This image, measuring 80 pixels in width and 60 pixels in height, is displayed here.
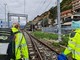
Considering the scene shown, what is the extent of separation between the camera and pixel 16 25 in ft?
21.7

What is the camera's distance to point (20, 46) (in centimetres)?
645

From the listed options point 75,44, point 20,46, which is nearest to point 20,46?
point 20,46

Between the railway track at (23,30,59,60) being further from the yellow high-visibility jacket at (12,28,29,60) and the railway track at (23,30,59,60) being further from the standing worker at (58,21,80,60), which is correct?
the standing worker at (58,21,80,60)

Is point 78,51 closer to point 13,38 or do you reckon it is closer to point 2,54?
point 13,38

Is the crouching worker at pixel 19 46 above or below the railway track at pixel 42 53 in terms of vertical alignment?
above

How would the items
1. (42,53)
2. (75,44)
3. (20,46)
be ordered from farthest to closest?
1. (42,53)
2. (20,46)
3. (75,44)

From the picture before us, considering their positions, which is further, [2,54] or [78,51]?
[2,54]

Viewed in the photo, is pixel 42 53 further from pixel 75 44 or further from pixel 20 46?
pixel 75 44

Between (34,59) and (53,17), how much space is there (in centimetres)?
8493

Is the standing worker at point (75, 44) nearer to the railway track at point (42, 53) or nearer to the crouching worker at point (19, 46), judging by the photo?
the crouching worker at point (19, 46)

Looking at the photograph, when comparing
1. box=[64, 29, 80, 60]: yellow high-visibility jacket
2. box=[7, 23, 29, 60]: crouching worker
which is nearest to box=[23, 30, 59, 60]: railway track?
box=[7, 23, 29, 60]: crouching worker

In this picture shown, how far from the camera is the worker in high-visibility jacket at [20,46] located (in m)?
6.42

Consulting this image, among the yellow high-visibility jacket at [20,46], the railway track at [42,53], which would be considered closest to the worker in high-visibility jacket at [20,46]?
the yellow high-visibility jacket at [20,46]

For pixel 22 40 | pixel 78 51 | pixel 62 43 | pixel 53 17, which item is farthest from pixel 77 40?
pixel 53 17
